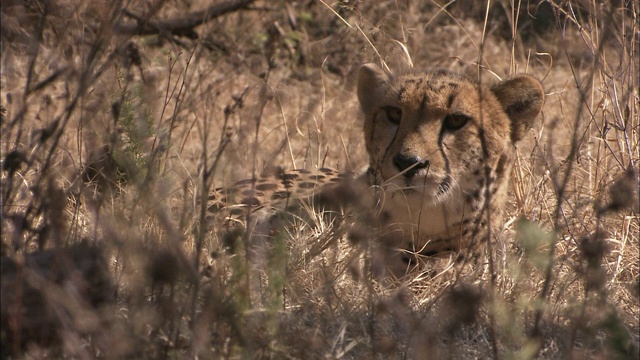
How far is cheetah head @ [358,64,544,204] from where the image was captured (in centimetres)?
359

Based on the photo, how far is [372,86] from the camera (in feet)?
13.6

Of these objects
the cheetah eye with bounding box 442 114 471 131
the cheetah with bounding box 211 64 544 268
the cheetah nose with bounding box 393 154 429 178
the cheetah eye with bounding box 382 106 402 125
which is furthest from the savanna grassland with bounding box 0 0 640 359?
the cheetah eye with bounding box 382 106 402 125

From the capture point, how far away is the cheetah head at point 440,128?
3.59 metres

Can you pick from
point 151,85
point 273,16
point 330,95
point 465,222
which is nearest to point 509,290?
point 465,222

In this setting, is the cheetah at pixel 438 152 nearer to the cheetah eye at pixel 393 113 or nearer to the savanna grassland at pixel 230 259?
the cheetah eye at pixel 393 113

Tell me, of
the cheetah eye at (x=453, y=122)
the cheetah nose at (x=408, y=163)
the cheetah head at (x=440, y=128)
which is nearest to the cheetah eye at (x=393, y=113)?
the cheetah head at (x=440, y=128)

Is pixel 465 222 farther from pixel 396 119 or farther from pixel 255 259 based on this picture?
pixel 255 259

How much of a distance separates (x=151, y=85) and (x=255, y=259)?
27.8 inches

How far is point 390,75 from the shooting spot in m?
4.07

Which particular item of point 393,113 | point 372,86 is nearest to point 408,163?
point 393,113

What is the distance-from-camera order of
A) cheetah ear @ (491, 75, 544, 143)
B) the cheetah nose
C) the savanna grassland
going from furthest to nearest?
cheetah ear @ (491, 75, 544, 143) → the cheetah nose → the savanna grassland

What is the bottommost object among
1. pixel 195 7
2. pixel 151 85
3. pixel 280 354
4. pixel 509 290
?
pixel 280 354

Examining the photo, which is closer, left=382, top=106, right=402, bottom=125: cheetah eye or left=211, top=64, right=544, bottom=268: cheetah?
left=211, top=64, right=544, bottom=268: cheetah

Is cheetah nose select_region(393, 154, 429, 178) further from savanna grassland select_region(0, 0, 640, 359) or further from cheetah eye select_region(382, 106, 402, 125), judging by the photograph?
cheetah eye select_region(382, 106, 402, 125)
